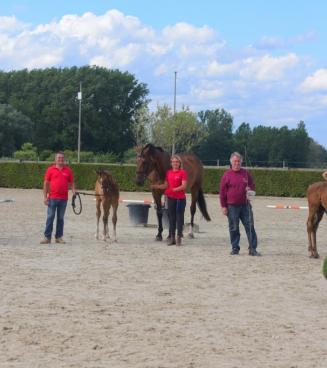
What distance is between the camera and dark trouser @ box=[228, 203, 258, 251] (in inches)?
511

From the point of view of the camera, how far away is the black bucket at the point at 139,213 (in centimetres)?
1872

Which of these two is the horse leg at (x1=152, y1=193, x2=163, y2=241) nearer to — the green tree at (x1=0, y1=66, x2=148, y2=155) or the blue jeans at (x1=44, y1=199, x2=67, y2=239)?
the blue jeans at (x1=44, y1=199, x2=67, y2=239)

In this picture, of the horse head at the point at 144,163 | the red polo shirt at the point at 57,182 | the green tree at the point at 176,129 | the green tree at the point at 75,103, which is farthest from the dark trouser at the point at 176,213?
the green tree at the point at 75,103

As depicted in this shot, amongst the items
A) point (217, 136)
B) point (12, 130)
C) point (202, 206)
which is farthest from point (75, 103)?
point (202, 206)

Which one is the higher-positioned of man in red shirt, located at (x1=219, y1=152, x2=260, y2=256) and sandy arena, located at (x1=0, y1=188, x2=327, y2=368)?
man in red shirt, located at (x1=219, y1=152, x2=260, y2=256)

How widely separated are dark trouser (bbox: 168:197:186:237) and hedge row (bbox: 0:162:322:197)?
19544 mm

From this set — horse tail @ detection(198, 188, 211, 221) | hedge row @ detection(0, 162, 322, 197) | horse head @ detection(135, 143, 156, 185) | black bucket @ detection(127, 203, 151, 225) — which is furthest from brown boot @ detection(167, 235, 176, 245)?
hedge row @ detection(0, 162, 322, 197)

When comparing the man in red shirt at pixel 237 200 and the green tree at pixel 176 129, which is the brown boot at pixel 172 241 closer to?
the man in red shirt at pixel 237 200

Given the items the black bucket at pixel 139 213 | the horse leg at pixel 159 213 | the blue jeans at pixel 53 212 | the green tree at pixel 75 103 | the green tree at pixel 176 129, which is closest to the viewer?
the blue jeans at pixel 53 212

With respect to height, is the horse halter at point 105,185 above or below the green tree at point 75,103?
below

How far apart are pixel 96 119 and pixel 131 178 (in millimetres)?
46575

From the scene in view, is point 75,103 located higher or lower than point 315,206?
higher

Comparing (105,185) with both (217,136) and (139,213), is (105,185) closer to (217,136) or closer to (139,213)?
(139,213)

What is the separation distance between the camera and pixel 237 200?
515 inches
